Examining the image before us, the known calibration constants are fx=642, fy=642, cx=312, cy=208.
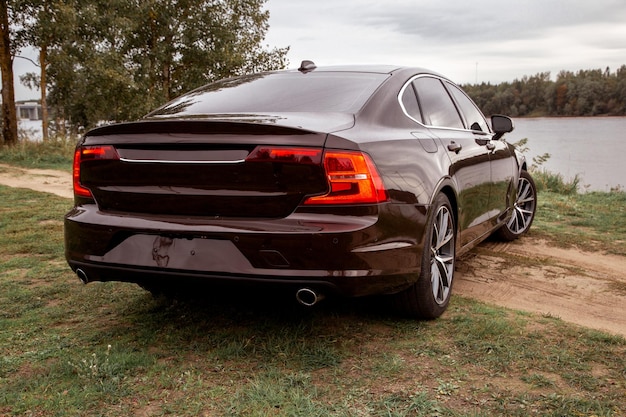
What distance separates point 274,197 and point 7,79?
21371 millimetres

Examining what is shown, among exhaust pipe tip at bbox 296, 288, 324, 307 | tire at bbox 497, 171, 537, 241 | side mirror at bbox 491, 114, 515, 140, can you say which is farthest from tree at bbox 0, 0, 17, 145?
exhaust pipe tip at bbox 296, 288, 324, 307

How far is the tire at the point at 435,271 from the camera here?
137 inches

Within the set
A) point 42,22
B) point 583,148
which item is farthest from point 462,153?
point 583,148

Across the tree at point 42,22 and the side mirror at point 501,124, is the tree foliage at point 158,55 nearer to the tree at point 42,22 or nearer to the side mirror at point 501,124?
the tree at point 42,22

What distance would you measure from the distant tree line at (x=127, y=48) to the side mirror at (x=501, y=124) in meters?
18.1

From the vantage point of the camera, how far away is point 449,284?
3.89 meters

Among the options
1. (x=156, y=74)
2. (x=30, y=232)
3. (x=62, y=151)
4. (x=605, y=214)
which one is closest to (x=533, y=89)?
(x=156, y=74)

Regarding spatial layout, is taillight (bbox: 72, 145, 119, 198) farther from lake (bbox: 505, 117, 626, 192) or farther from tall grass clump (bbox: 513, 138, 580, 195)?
tall grass clump (bbox: 513, 138, 580, 195)

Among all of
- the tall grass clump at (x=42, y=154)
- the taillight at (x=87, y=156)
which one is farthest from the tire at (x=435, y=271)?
the tall grass clump at (x=42, y=154)

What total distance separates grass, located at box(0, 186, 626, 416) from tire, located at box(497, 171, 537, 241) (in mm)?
2575

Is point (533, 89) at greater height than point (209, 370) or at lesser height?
greater

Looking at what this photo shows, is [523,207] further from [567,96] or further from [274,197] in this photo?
[567,96]

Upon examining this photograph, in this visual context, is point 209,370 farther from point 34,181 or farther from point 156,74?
point 156,74

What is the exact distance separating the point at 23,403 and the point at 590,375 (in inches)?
95.8
